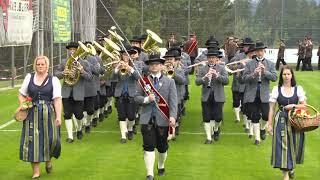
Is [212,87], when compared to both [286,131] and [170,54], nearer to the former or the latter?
[170,54]

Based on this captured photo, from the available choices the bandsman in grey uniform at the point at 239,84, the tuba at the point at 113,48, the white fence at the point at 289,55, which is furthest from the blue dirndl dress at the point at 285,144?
the white fence at the point at 289,55

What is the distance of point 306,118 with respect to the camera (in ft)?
29.6

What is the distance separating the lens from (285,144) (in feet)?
30.5

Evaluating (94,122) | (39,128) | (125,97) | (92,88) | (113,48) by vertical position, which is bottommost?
(94,122)

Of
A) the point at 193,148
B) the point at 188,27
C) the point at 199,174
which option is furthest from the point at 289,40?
the point at 199,174

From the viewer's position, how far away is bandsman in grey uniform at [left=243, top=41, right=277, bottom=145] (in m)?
12.8

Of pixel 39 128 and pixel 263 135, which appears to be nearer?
pixel 39 128

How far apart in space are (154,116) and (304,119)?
7.24 feet

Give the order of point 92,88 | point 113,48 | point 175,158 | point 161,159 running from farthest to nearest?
point 92,88 < point 113,48 < point 175,158 < point 161,159

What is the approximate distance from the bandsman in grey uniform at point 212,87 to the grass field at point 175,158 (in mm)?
538

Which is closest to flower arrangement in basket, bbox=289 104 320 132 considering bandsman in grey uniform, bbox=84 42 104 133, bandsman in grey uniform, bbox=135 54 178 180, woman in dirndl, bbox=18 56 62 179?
bandsman in grey uniform, bbox=135 54 178 180

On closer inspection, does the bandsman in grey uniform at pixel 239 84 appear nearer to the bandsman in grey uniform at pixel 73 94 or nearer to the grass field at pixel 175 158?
the grass field at pixel 175 158

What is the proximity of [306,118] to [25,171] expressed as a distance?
455 cm

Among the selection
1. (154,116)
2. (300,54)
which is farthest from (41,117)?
(300,54)
